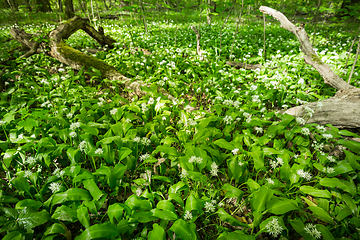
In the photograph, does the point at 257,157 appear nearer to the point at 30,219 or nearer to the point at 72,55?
the point at 30,219

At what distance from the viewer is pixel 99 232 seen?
127 centimetres

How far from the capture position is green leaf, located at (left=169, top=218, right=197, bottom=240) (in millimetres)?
1312

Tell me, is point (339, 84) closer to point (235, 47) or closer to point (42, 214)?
point (235, 47)

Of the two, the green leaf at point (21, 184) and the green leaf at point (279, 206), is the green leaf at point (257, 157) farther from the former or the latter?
the green leaf at point (21, 184)

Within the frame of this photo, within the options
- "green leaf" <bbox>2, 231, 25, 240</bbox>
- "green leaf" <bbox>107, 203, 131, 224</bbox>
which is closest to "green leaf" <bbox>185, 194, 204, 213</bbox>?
"green leaf" <bbox>107, 203, 131, 224</bbox>

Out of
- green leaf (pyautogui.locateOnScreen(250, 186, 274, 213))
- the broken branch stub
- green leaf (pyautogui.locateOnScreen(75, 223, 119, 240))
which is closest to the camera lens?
green leaf (pyautogui.locateOnScreen(75, 223, 119, 240))

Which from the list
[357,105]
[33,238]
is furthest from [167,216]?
[357,105]

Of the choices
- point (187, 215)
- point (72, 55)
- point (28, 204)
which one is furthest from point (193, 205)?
point (72, 55)

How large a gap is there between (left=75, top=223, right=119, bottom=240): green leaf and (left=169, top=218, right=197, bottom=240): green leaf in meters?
0.46

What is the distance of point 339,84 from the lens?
342 cm

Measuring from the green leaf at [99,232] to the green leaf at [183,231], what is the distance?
18.2 inches

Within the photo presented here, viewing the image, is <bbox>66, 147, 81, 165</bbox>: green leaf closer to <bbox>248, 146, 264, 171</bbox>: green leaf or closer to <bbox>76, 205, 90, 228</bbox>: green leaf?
<bbox>76, 205, 90, 228</bbox>: green leaf

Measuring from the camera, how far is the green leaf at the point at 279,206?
1430 millimetres

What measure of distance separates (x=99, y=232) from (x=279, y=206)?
1519mm
